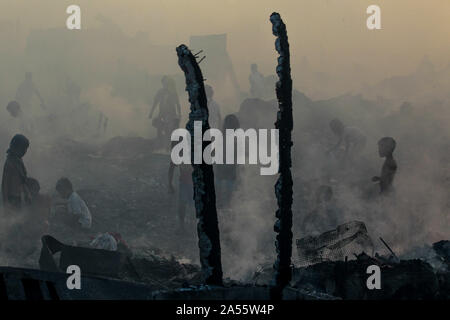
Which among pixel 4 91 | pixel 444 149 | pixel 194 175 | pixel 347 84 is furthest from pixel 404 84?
pixel 194 175

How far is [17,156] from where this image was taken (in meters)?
10.1

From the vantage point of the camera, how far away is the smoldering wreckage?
5.66 m

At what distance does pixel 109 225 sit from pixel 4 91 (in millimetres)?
14741

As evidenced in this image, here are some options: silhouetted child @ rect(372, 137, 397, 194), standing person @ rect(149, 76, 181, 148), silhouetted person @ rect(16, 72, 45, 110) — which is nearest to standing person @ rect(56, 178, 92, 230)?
standing person @ rect(149, 76, 181, 148)

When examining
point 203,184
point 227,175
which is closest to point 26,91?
point 227,175

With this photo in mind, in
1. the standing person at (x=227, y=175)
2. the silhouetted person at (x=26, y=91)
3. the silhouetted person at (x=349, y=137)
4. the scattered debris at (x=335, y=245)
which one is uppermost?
the silhouetted person at (x=26, y=91)

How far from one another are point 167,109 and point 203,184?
1013 cm

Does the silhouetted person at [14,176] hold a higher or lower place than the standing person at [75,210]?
higher

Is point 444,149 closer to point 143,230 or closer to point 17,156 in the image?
point 143,230

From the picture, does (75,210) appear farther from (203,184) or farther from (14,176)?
(203,184)

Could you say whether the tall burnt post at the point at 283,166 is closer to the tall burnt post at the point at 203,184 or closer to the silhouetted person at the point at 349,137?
the tall burnt post at the point at 203,184

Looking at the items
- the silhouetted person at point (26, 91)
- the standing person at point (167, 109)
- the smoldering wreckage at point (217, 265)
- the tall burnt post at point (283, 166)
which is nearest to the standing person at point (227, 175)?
the smoldering wreckage at point (217, 265)

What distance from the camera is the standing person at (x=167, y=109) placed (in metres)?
15.6

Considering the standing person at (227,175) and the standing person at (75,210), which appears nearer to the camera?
the standing person at (75,210)
